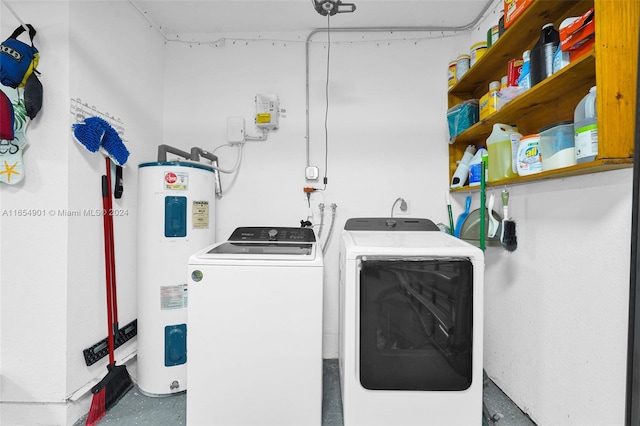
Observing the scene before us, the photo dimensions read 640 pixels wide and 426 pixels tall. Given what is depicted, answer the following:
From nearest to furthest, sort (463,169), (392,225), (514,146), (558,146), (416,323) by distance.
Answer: (558,146) → (416,323) → (514,146) → (392,225) → (463,169)

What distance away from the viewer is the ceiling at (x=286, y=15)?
172 cm

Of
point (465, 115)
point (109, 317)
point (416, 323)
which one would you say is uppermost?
point (465, 115)

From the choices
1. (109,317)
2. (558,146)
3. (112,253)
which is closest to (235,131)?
(112,253)

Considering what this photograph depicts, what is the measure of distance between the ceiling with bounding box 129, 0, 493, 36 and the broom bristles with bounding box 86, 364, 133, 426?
89.3 inches

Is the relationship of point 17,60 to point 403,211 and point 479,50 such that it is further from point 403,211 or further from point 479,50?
point 479,50

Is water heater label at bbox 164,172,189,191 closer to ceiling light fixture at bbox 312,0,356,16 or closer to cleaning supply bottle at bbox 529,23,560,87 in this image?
ceiling light fixture at bbox 312,0,356,16

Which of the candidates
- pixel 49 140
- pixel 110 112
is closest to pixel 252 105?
pixel 110 112

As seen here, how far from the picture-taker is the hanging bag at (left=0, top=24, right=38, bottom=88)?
3.72 feet

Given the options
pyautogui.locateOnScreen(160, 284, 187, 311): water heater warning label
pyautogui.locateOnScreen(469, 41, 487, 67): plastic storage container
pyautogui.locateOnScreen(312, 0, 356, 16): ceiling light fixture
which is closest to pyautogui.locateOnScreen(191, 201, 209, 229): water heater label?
pyautogui.locateOnScreen(160, 284, 187, 311): water heater warning label

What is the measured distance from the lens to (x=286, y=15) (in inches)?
71.1

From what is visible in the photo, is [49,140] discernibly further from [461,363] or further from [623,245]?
[623,245]

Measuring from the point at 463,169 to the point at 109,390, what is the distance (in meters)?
2.49

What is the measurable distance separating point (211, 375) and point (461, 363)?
109cm

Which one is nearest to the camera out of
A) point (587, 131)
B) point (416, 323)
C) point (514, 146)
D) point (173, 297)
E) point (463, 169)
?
point (587, 131)
